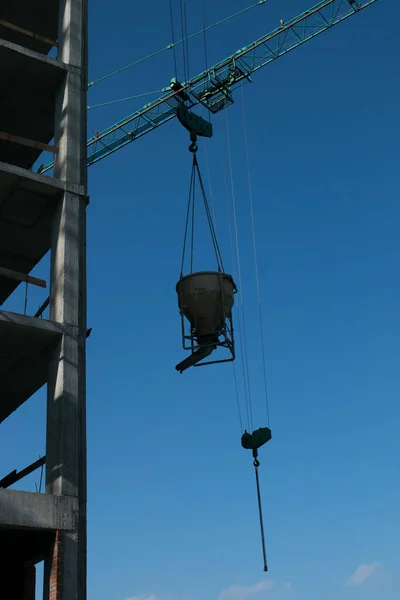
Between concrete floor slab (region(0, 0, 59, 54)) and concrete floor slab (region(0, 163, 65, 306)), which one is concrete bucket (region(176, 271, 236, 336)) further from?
concrete floor slab (region(0, 0, 59, 54))

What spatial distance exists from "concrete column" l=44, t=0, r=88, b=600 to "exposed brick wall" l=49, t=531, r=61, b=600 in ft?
0.05

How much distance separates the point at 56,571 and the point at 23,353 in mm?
4164

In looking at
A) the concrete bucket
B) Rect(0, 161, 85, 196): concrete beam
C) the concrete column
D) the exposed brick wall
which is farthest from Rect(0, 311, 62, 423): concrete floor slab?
the exposed brick wall

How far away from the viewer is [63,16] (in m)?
17.0

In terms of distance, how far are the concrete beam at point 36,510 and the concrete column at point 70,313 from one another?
0.14m

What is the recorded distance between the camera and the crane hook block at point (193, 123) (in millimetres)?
19578

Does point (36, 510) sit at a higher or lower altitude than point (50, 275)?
lower

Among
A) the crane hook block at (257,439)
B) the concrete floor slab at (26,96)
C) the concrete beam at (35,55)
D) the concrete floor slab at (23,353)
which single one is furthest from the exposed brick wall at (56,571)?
the concrete beam at (35,55)

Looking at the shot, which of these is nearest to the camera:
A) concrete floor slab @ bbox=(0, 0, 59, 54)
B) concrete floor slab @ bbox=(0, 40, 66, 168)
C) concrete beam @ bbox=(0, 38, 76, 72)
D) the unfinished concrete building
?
the unfinished concrete building

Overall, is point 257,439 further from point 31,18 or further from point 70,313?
point 31,18

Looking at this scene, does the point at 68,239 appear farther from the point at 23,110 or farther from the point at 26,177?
the point at 23,110

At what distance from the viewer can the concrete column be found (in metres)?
12.2

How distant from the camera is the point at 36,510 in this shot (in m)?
12.0

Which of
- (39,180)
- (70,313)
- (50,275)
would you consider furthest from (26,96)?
(70,313)
